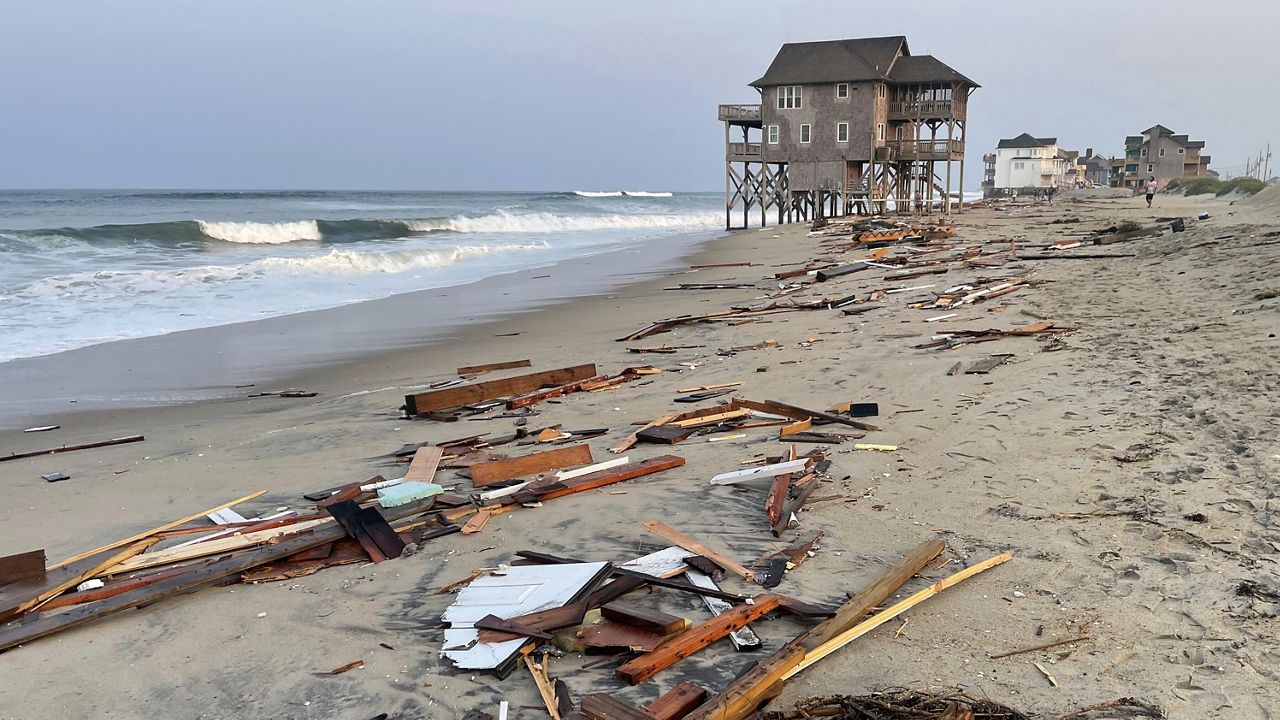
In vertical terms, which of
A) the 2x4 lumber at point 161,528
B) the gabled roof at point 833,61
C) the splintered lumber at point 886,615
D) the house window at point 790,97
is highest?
the gabled roof at point 833,61

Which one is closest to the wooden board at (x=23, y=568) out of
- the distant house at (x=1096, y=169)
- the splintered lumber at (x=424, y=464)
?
the splintered lumber at (x=424, y=464)

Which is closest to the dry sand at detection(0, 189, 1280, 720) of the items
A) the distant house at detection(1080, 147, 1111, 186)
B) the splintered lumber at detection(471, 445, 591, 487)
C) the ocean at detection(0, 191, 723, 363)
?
the splintered lumber at detection(471, 445, 591, 487)

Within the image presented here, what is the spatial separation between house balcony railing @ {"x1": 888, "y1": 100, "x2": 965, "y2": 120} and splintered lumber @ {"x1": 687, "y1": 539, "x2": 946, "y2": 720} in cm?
4493

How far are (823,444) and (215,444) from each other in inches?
220

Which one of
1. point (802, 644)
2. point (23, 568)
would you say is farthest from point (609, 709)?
point (23, 568)

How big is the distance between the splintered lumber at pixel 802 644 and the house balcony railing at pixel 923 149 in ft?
147

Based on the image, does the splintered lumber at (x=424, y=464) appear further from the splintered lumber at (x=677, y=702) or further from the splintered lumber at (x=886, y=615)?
the splintered lumber at (x=886, y=615)

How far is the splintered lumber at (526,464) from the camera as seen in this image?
244 inches

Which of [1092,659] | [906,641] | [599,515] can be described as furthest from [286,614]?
[1092,659]

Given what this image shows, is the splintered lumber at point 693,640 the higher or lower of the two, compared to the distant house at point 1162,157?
lower

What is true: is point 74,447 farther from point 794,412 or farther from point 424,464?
point 794,412

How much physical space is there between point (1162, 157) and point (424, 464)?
123 metres

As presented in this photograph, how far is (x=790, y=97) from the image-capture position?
45219mm

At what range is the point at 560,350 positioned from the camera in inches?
483
